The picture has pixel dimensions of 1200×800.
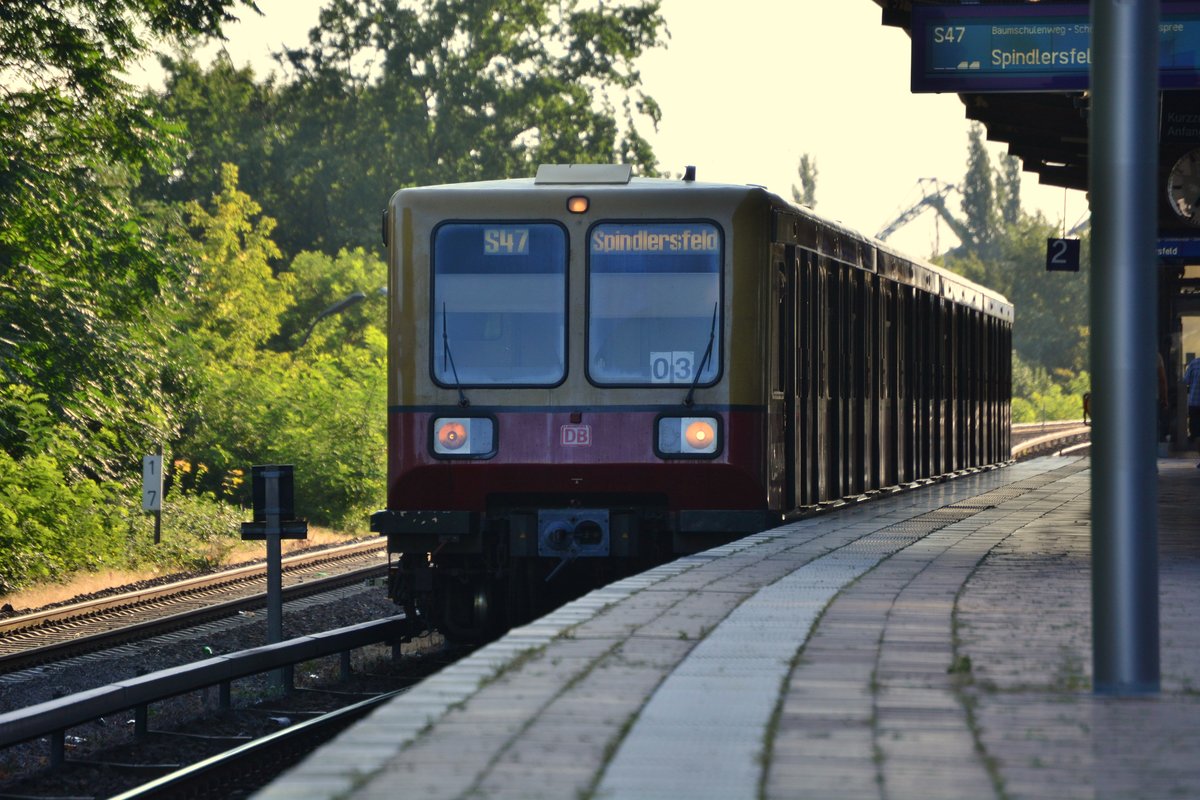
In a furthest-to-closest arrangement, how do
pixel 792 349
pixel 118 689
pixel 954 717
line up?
pixel 792 349, pixel 118 689, pixel 954 717

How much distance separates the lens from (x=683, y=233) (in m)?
12.5

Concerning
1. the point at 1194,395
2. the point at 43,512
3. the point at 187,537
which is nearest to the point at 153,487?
the point at 187,537

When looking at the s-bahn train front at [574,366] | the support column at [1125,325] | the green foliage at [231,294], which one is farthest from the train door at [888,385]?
the green foliage at [231,294]

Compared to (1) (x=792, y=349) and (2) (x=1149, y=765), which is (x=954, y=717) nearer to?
(2) (x=1149, y=765)

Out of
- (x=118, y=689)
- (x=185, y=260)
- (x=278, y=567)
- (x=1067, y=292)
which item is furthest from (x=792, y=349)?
(x=1067, y=292)

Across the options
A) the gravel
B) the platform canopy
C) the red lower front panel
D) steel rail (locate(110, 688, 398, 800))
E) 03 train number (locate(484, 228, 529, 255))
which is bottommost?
the gravel

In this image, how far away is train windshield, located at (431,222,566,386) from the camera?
1255 cm

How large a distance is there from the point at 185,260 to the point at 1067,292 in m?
87.8

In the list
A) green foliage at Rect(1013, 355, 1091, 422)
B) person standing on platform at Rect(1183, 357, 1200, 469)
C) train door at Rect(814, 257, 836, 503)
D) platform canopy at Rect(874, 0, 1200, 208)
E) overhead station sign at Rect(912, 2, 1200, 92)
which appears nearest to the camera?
overhead station sign at Rect(912, 2, 1200, 92)

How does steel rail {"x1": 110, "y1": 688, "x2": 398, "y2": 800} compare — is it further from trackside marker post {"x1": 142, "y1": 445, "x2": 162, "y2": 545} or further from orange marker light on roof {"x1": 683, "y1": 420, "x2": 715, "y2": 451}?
trackside marker post {"x1": 142, "y1": 445, "x2": 162, "y2": 545}

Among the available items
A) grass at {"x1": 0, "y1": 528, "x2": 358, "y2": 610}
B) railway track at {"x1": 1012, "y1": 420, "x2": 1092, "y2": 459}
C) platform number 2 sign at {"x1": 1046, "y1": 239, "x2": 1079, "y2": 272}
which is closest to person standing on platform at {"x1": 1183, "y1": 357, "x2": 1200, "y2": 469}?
platform number 2 sign at {"x1": 1046, "y1": 239, "x2": 1079, "y2": 272}

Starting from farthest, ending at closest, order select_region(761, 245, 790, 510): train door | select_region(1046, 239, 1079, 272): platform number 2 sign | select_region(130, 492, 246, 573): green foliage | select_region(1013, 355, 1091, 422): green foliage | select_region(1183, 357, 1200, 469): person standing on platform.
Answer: select_region(1013, 355, 1091, 422): green foliage → select_region(130, 492, 246, 573): green foliage → select_region(1046, 239, 1079, 272): platform number 2 sign → select_region(1183, 357, 1200, 469): person standing on platform → select_region(761, 245, 790, 510): train door

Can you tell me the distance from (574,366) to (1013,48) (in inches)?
129

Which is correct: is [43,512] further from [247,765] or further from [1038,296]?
[1038,296]
